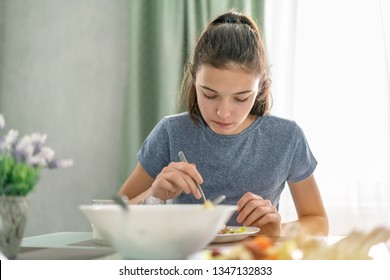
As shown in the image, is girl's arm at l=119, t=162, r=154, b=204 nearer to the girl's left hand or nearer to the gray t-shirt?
the gray t-shirt

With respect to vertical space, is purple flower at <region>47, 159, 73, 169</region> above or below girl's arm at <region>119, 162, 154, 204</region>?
above

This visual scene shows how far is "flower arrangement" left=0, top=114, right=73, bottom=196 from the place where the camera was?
0.67 metres

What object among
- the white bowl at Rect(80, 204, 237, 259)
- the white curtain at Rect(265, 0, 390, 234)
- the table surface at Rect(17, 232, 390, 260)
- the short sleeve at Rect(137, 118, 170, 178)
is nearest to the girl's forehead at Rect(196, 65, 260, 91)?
the short sleeve at Rect(137, 118, 170, 178)

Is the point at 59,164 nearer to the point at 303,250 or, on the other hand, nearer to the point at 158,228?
the point at 158,228

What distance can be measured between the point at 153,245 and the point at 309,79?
2.13 m

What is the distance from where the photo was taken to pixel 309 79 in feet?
8.66

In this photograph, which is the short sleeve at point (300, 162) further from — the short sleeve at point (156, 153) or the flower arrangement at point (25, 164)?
the flower arrangement at point (25, 164)

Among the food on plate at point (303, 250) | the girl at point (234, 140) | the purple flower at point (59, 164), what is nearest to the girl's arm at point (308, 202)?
the girl at point (234, 140)

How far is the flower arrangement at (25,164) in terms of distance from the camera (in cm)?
67

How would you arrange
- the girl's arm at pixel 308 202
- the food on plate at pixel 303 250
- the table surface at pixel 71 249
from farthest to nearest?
1. the girl's arm at pixel 308 202
2. the table surface at pixel 71 249
3. the food on plate at pixel 303 250

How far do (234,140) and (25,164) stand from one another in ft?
3.38

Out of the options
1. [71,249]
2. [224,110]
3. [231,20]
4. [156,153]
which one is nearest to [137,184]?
[156,153]

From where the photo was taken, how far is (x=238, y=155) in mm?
1632

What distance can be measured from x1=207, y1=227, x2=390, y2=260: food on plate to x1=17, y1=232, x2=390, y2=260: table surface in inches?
1.9
